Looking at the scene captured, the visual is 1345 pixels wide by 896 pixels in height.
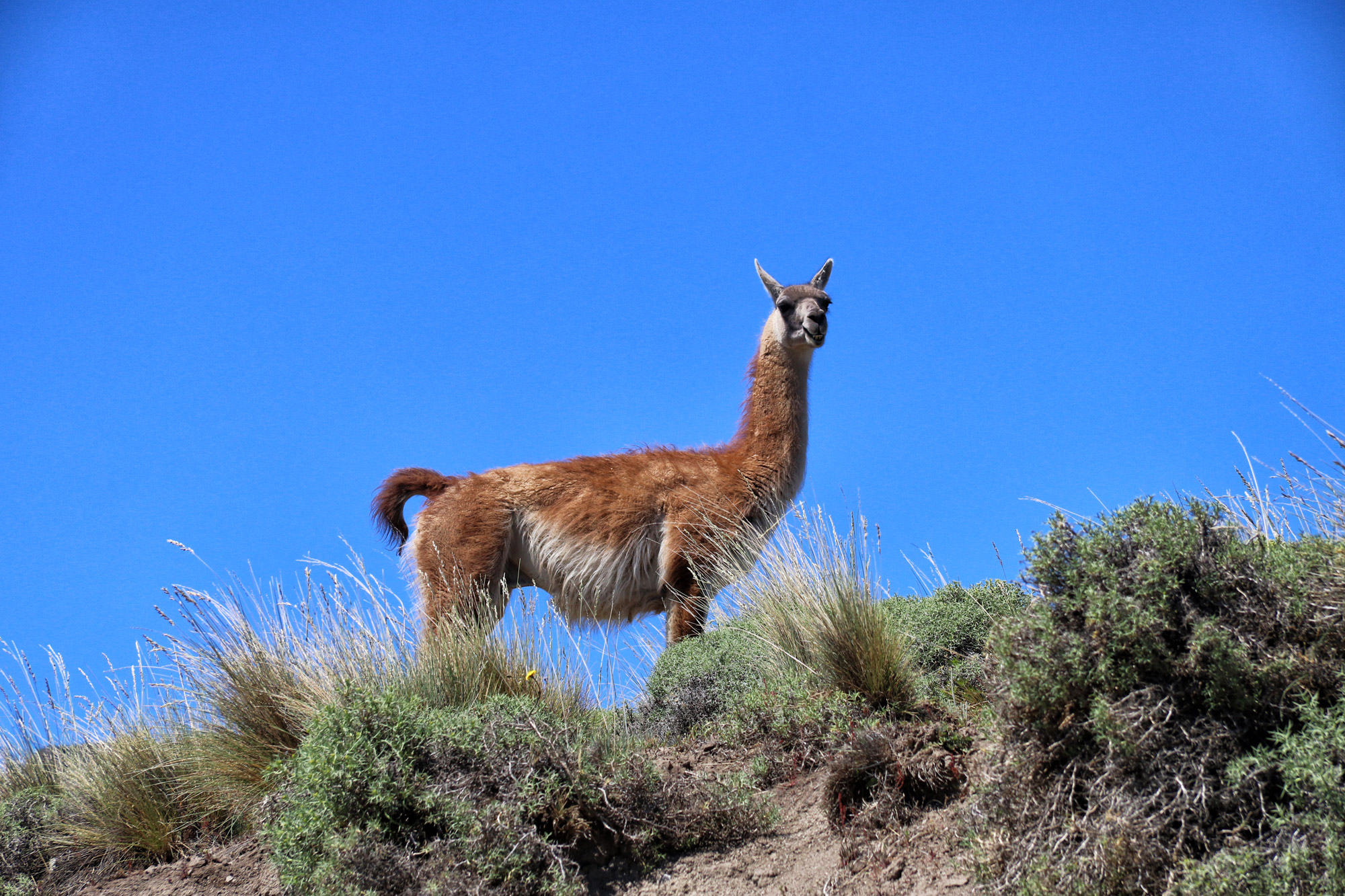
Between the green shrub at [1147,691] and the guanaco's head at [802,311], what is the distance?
5.11 m

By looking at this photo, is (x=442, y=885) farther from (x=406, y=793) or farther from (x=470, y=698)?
(x=470, y=698)

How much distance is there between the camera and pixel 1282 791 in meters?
3.36

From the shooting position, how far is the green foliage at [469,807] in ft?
14.2

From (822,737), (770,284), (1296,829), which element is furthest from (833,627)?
(770,284)

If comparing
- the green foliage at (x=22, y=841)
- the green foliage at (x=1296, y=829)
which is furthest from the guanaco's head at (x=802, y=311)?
the green foliage at (x=22, y=841)

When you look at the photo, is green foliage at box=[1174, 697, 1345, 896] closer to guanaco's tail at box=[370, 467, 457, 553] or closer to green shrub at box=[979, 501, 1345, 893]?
green shrub at box=[979, 501, 1345, 893]

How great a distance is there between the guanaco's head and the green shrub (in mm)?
5107

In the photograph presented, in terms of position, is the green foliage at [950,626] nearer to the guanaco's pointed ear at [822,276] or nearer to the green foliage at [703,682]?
the green foliage at [703,682]

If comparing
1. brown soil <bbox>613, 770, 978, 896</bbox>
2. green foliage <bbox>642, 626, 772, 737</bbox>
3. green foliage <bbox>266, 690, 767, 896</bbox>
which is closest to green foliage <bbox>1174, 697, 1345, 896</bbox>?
brown soil <bbox>613, 770, 978, 896</bbox>

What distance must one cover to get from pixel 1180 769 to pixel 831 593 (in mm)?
2321

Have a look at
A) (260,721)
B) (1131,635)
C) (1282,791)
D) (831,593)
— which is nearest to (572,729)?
(831,593)

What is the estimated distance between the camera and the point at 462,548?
812cm

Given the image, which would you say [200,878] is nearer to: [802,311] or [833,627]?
[833,627]

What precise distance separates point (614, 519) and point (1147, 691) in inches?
209
